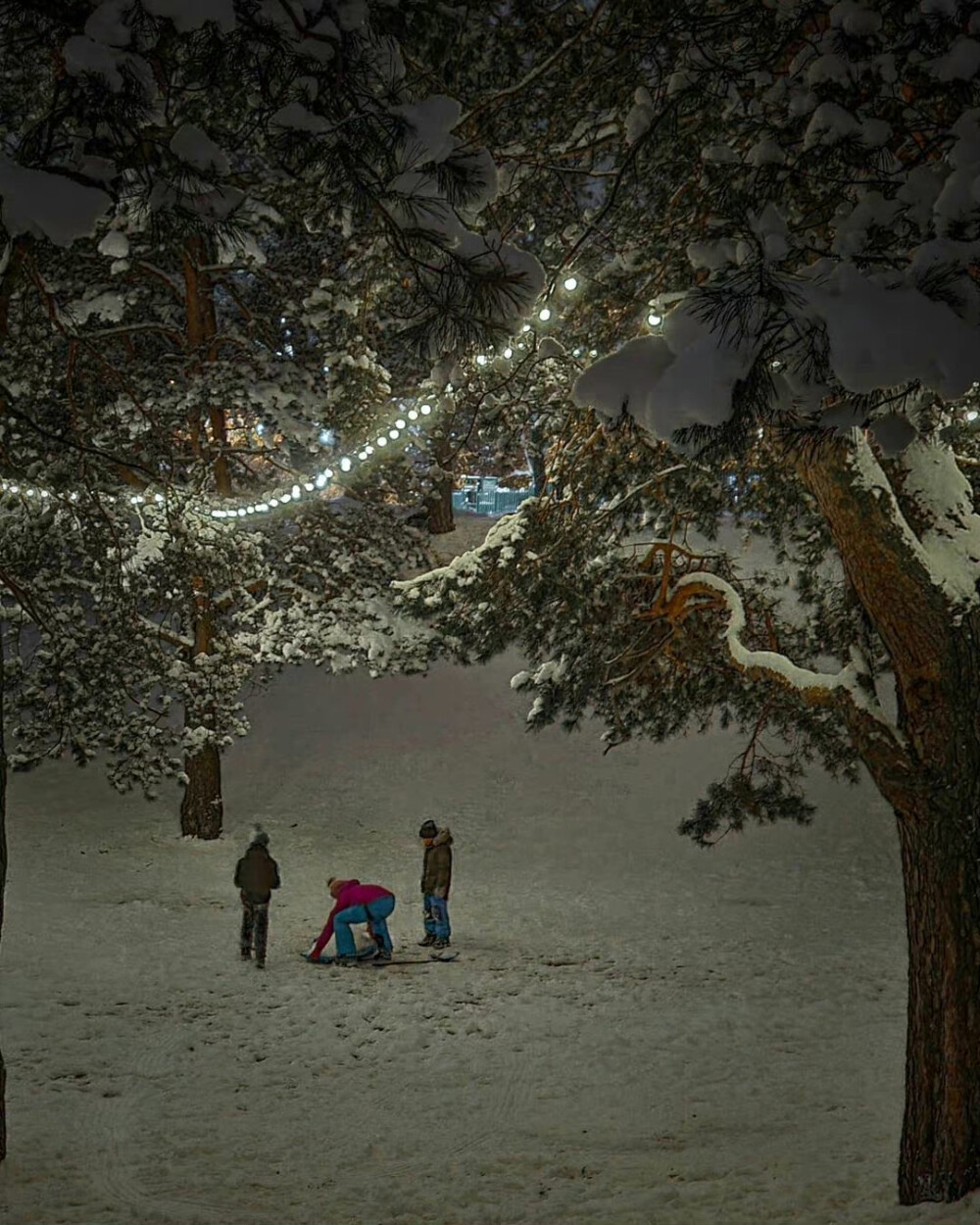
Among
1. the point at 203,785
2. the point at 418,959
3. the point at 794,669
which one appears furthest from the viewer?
the point at 203,785

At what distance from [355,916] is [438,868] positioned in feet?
3.54

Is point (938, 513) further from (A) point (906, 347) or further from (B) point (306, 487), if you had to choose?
(B) point (306, 487)

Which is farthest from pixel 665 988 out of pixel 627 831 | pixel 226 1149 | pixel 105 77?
pixel 105 77

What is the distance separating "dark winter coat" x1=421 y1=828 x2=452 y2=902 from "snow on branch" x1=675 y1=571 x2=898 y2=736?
439 centimetres

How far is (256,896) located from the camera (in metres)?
10.6

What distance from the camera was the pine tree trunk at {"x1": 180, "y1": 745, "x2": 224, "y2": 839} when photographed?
15727mm

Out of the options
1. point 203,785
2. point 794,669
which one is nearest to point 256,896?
point 203,785

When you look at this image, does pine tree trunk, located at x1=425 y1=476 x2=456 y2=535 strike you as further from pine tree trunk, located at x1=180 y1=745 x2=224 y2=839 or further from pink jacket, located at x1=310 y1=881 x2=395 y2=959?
pink jacket, located at x1=310 y1=881 x2=395 y2=959

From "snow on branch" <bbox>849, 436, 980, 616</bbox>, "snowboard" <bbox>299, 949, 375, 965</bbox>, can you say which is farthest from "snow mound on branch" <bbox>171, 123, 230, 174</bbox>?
"snowboard" <bbox>299, 949, 375, 965</bbox>

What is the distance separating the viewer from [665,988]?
10656mm

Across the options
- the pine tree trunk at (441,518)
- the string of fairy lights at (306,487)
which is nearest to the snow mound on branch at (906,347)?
the string of fairy lights at (306,487)

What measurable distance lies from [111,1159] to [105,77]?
5538 mm

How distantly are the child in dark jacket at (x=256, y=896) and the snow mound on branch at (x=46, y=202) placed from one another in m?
7.33

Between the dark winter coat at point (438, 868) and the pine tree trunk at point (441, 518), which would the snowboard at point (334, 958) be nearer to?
the dark winter coat at point (438, 868)
